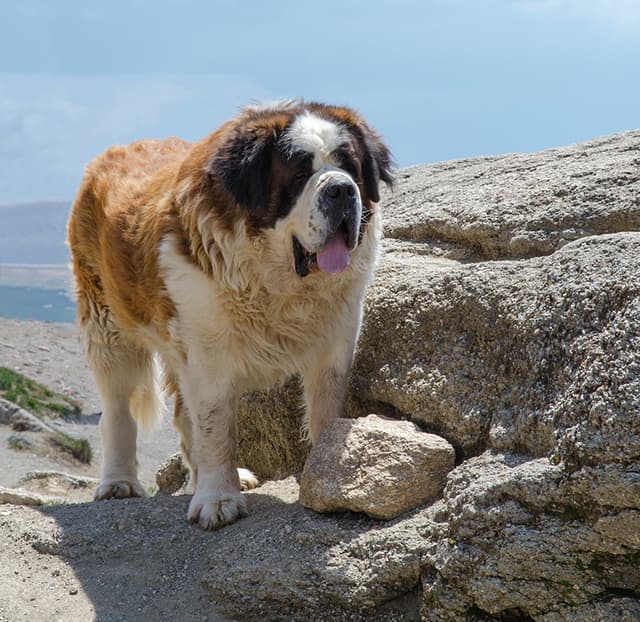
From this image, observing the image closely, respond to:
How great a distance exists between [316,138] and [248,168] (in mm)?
324

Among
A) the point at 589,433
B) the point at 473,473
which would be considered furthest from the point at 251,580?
the point at 589,433

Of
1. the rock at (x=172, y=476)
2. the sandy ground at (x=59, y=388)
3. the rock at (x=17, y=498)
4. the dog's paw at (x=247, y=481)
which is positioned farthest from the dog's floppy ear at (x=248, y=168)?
the sandy ground at (x=59, y=388)

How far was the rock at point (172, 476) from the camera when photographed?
6.67 metres

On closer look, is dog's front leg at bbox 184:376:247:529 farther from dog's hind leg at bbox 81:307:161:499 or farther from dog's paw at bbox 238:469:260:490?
dog's hind leg at bbox 81:307:161:499

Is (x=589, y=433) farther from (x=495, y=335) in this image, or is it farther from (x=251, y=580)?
(x=251, y=580)

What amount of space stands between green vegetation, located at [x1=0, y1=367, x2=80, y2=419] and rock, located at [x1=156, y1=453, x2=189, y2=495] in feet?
24.3

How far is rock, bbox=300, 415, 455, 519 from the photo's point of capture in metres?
3.86

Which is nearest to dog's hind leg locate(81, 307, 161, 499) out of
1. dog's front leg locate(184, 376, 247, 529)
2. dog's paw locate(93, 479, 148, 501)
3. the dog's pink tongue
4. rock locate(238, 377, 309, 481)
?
dog's paw locate(93, 479, 148, 501)

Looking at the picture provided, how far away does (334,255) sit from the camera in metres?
4.14

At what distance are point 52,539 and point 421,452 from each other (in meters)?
1.76

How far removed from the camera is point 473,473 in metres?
3.65

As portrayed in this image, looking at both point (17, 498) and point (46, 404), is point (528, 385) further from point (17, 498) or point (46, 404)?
point (46, 404)

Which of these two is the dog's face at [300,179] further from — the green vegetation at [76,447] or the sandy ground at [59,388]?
the green vegetation at [76,447]

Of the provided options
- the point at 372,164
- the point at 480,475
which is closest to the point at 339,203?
the point at 372,164
